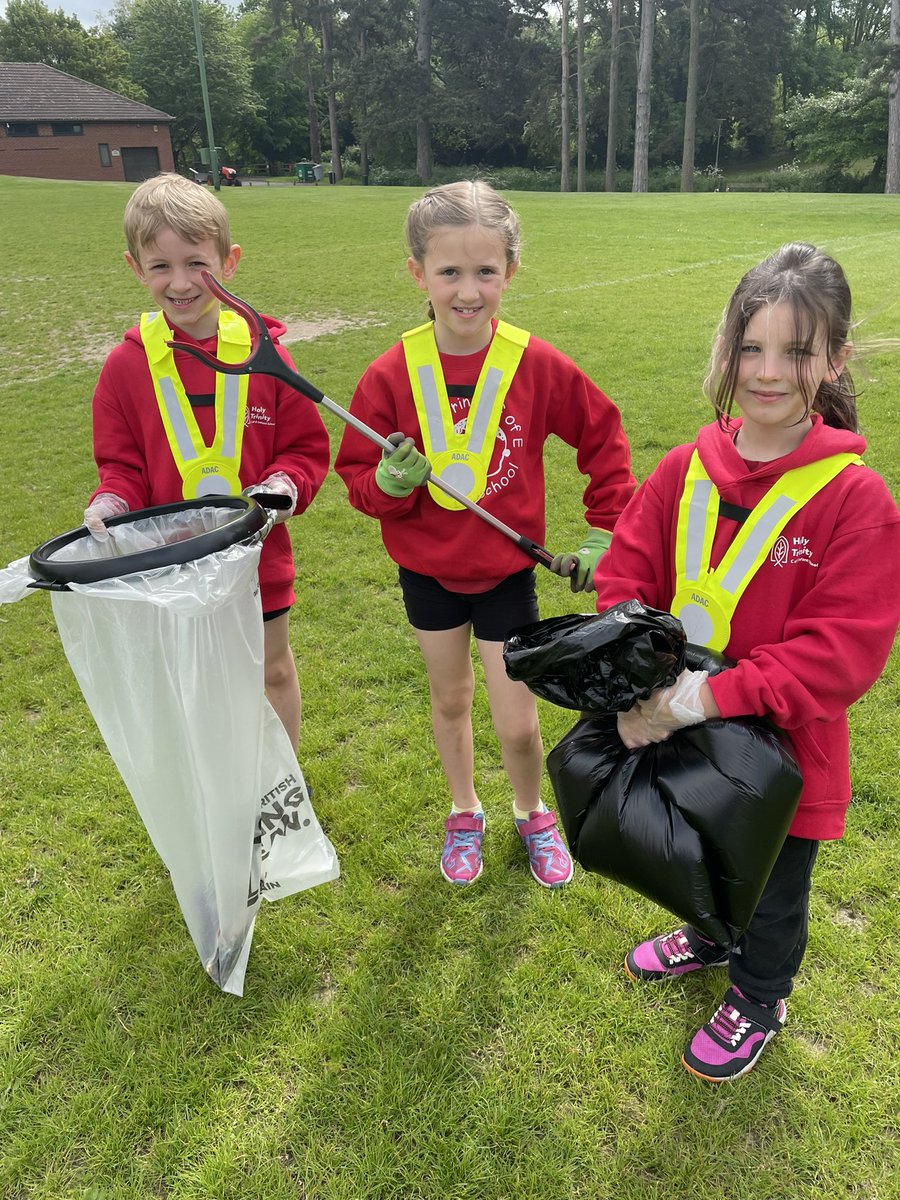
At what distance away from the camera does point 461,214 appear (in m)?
2.00

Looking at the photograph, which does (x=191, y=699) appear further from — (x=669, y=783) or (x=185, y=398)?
(x=669, y=783)

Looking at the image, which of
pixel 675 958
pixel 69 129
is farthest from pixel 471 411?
A: pixel 69 129

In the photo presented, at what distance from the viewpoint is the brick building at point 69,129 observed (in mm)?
44688

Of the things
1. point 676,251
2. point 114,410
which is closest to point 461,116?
point 676,251

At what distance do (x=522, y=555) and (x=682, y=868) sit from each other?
97 cm

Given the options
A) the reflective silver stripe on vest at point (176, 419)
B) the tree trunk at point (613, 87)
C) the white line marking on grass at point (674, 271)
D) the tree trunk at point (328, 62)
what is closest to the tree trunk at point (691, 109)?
the tree trunk at point (613, 87)

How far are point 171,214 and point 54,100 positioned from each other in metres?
55.7

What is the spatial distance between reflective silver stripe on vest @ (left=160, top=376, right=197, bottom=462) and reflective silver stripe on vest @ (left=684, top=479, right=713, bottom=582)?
4.56ft

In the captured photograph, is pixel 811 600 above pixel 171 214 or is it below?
below

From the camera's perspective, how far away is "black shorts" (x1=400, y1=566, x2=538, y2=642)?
92.6 inches

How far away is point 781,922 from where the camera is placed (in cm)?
191

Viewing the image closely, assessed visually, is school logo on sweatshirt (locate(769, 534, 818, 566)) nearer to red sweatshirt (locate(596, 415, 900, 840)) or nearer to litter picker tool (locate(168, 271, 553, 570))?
red sweatshirt (locate(596, 415, 900, 840))

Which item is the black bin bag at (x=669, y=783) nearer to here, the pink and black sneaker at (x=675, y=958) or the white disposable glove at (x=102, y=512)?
the pink and black sneaker at (x=675, y=958)

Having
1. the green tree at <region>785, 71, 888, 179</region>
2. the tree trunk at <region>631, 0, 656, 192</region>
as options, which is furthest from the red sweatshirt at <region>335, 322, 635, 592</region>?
the tree trunk at <region>631, 0, 656, 192</region>
